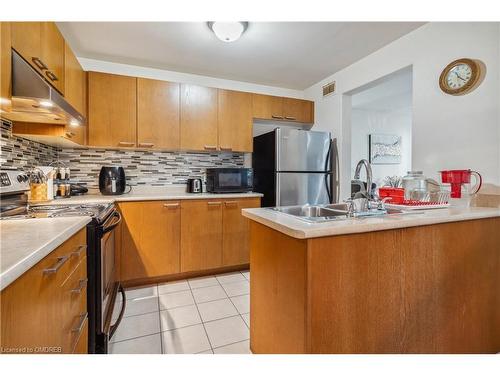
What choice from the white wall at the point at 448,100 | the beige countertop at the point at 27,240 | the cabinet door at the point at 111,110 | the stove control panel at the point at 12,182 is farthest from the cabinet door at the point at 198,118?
the white wall at the point at 448,100

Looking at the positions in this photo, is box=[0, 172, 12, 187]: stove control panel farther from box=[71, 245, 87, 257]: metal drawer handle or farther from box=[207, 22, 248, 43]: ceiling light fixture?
box=[207, 22, 248, 43]: ceiling light fixture

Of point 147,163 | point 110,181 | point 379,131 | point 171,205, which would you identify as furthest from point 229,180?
point 379,131

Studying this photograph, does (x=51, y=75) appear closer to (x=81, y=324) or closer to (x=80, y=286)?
(x=80, y=286)

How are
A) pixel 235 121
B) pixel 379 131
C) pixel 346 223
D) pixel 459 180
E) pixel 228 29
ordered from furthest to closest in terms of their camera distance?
pixel 379 131
pixel 235 121
pixel 228 29
pixel 459 180
pixel 346 223

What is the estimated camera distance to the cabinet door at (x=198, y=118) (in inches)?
104

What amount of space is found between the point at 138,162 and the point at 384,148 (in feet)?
13.9

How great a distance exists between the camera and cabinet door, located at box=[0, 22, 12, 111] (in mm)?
1097

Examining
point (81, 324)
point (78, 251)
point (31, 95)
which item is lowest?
point (81, 324)

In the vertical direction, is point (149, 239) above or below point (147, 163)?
below

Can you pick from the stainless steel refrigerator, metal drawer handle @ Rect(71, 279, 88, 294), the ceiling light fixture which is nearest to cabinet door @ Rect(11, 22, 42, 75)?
the ceiling light fixture

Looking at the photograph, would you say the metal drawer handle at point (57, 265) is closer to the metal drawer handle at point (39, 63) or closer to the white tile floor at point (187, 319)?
the white tile floor at point (187, 319)

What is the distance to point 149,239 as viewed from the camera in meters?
2.33

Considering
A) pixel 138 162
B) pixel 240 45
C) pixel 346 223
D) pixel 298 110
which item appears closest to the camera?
pixel 346 223
